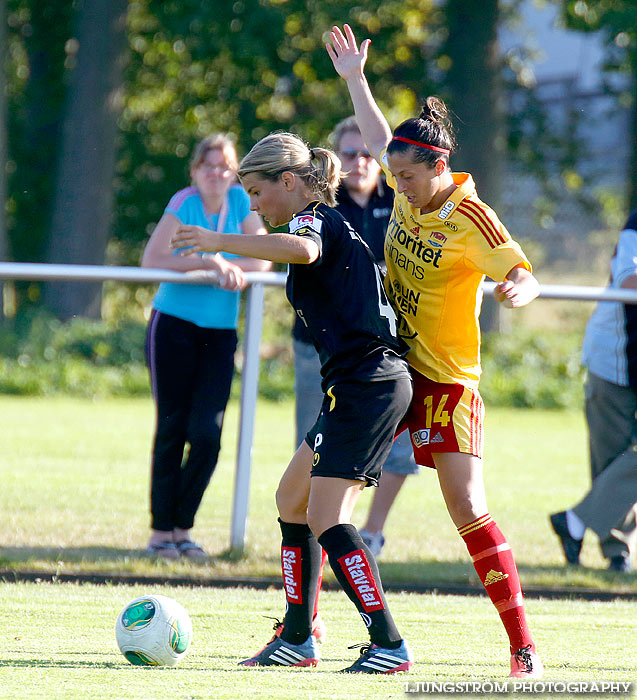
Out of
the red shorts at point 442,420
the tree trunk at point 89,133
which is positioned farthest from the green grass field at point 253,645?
the tree trunk at point 89,133

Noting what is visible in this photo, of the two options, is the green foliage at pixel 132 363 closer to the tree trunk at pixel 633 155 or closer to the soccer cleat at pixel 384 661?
the tree trunk at pixel 633 155

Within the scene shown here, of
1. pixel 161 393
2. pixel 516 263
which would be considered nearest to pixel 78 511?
pixel 161 393

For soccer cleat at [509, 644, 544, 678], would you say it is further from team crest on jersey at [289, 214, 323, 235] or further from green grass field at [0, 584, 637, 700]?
team crest on jersey at [289, 214, 323, 235]

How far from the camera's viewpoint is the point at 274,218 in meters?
4.04

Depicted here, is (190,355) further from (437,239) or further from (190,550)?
(437,239)

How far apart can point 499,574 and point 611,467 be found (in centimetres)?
276

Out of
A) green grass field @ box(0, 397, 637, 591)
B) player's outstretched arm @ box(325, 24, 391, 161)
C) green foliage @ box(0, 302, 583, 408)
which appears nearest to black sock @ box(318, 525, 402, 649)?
player's outstretched arm @ box(325, 24, 391, 161)

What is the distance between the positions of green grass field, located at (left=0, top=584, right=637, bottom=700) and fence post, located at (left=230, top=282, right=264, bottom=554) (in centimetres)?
74

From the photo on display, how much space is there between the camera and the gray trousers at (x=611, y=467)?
254 inches

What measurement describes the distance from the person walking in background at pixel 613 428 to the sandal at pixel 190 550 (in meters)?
2.07

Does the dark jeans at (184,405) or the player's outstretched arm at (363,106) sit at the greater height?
the player's outstretched arm at (363,106)

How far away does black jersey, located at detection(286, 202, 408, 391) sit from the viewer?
3902 mm

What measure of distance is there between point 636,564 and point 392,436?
140 inches

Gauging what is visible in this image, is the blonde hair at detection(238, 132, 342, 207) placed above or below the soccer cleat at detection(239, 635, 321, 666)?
above
